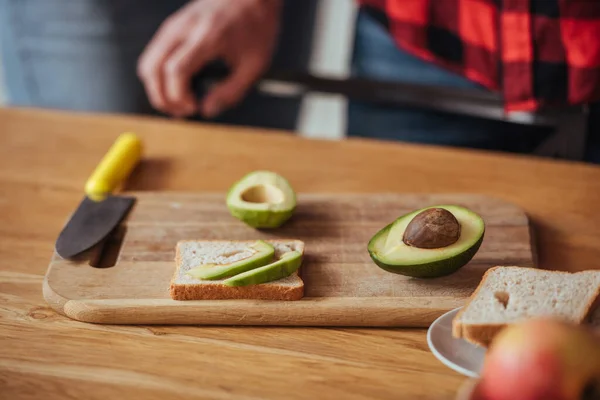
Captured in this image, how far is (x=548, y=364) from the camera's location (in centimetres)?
75

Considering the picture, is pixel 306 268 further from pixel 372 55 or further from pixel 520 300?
pixel 372 55

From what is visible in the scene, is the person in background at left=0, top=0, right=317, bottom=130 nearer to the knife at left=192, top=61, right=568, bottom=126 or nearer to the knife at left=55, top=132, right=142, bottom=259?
the knife at left=192, top=61, right=568, bottom=126

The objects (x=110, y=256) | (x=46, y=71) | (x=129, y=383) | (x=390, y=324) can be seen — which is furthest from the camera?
(x=46, y=71)

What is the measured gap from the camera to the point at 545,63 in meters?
1.56

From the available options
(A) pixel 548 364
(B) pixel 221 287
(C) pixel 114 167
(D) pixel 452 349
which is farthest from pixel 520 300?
(C) pixel 114 167

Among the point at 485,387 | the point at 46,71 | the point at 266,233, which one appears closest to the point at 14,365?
the point at 266,233

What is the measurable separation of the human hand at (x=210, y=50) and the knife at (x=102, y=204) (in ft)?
0.85

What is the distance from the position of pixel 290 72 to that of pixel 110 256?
767 millimetres

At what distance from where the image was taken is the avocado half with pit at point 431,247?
1095 millimetres

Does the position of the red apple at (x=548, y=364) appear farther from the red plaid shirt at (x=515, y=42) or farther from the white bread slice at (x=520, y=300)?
the red plaid shirt at (x=515, y=42)

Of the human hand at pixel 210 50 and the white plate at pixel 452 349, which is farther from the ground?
the human hand at pixel 210 50

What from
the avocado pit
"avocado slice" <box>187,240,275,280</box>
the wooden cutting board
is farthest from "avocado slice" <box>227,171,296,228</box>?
the avocado pit

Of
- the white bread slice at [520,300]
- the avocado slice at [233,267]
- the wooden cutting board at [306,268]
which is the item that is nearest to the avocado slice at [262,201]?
the wooden cutting board at [306,268]

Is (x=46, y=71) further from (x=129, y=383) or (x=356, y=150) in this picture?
(x=129, y=383)
